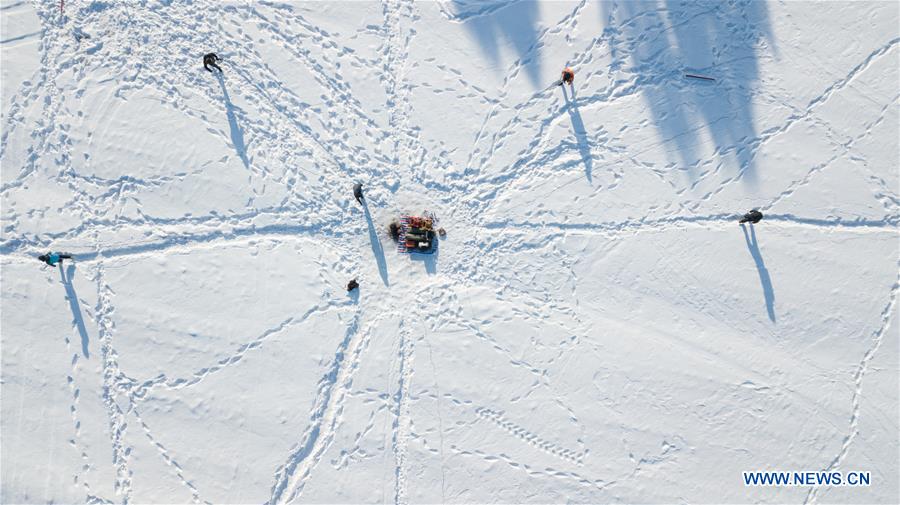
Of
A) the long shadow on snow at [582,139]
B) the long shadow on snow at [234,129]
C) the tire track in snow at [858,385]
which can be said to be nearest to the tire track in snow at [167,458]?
the long shadow on snow at [234,129]

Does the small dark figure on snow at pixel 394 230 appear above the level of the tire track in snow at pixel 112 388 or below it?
above

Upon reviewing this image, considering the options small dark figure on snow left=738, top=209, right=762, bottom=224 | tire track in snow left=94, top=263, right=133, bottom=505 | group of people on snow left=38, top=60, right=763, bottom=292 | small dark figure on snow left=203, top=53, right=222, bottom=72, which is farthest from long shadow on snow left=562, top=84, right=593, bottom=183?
tire track in snow left=94, top=263, right=133, bottom=505

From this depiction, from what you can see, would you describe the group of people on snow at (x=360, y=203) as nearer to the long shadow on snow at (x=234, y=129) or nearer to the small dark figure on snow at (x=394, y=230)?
the long shadow on snow at (x=234, y=129)

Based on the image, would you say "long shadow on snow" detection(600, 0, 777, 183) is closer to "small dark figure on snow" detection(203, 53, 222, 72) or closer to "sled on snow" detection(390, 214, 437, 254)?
"sled on snow" detection(390, 214, 437, 254)

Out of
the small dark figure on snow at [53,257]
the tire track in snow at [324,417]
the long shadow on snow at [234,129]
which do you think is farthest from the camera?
the long shadow on snow at [234,129]

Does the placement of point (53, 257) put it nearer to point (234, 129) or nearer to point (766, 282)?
point (234, 129)

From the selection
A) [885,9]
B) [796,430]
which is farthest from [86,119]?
[885,9]
